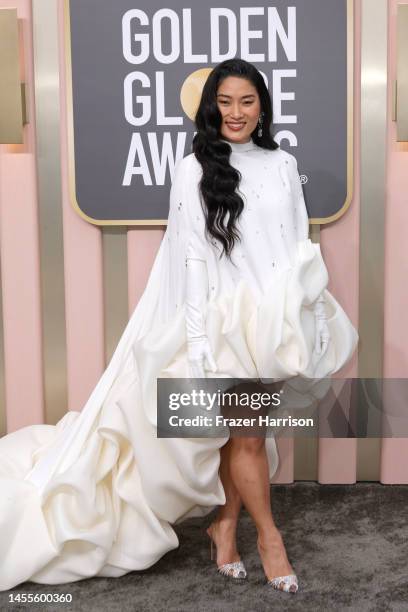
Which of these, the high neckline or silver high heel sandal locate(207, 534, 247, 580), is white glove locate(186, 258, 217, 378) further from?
silver high heel sandal locate(207, 534, 247, 580)

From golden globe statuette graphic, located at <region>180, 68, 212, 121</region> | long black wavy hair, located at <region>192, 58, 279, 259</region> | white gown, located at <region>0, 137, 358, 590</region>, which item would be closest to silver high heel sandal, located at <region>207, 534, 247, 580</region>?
white gown, located at <region>0, 137, 358, 590</region>

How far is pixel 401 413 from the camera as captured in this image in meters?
3.11

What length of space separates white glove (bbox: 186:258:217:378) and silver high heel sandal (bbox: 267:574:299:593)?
67 centimetres

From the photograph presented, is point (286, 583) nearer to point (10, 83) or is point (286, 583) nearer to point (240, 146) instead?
point (240, 146)

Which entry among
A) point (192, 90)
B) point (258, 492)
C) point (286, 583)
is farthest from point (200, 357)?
point (192, 90)

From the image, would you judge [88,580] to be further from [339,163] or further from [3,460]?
[339,163]

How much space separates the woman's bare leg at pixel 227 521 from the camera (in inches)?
95.5

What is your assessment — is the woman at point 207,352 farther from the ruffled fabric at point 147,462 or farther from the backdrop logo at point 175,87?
the backdrop logo at point 175,87

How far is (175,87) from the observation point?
287 centimetres

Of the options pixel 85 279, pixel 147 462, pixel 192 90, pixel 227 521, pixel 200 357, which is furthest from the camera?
pixel 85 279

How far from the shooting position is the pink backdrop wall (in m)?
2.97

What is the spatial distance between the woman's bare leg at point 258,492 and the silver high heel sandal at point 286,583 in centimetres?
2

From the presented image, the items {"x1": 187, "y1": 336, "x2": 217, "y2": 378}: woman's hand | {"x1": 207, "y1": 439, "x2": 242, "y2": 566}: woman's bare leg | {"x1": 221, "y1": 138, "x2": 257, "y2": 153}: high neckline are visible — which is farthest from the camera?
{"x1": 207, "y1": 439, "x2": 242, "y2": 566}: woman's bare leg

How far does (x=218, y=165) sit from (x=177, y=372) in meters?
0.62
